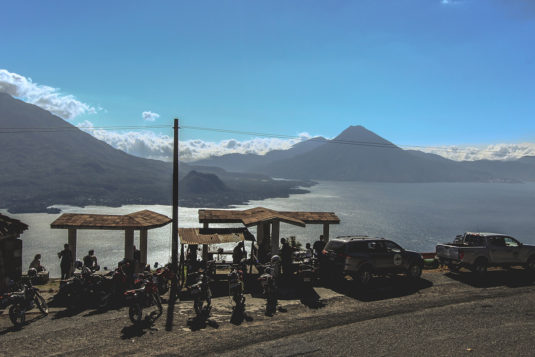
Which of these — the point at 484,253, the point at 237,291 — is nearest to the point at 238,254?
the point at 237,291

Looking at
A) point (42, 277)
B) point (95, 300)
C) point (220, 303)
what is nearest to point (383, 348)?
point (220, 303)

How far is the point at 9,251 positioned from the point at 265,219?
33.3 ft

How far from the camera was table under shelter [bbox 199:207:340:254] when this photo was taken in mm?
17531

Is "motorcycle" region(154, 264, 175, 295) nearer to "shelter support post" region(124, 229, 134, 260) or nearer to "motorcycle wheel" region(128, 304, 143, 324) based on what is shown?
"motorcycle wheel" region(128, 304, 143, 324)

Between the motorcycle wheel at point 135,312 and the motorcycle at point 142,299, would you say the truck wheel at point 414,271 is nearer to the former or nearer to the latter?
the motorcycle at point 142,299

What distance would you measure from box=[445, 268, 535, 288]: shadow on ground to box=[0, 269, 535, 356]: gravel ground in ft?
6.43

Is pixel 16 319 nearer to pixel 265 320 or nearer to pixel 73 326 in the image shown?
pixel 73 326

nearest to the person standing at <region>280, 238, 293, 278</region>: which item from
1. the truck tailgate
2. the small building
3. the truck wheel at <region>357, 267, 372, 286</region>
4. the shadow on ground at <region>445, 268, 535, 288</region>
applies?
the truck wheel at <region>357, 267, 372, 286</region>

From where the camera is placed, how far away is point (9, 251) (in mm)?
14711

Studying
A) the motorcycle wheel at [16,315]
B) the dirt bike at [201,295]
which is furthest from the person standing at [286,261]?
the motorcycle wheel at [16,315]

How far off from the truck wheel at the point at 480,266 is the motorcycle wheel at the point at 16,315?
1802 centimetres

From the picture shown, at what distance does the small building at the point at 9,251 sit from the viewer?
46.7 feet

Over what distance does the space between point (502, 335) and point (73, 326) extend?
1210 centimetres

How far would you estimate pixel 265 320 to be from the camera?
1184 cm
